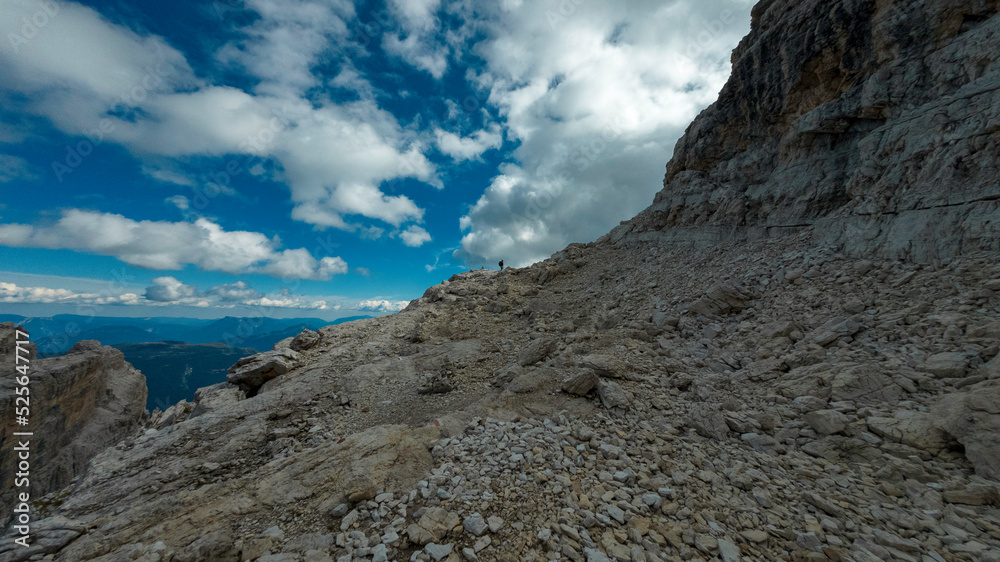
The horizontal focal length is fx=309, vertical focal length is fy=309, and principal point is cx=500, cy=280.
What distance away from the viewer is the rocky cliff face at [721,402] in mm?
5273

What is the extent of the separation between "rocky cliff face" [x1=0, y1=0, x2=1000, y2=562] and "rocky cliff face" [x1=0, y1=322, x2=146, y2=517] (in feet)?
77.8

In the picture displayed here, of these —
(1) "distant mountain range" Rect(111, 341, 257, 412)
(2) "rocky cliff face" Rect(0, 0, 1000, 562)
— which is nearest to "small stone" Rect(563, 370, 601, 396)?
(2) "rocky cliff face" Rect(0, 0, 1000, 562)

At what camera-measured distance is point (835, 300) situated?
35.2 ft

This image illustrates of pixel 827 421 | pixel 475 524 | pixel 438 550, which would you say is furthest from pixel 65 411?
pixel 827 421

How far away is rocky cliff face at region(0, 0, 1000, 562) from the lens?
527 cm

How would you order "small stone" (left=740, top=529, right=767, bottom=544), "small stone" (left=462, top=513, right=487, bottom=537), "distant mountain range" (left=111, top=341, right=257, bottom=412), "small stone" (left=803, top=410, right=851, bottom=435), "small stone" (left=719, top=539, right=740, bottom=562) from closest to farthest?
1. "small stone" (left=719, top=539, right=740, bottom=562)
2. "small stone" (left=740, top=529, right=767, bottom=544)
3. "small stone" (left=462, top=513, right=487, bottom=537)
4. "small stone" (left=803, top=410, right=851, bottom=435)
5. "distant mountain range" (left=111, top=341, right=257, bottom=412)

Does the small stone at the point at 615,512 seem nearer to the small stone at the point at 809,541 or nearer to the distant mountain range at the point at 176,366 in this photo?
the small stone at the point at 809,541

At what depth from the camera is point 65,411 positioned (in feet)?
80.6

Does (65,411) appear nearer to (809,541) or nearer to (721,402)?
(721,402)

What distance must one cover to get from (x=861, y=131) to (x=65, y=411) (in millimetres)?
55713

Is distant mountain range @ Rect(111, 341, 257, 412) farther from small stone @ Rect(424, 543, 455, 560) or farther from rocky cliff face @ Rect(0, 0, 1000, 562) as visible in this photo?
small stone @ Rect(424, 543, 455, 560)

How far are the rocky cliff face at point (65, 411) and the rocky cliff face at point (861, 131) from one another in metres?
47.0

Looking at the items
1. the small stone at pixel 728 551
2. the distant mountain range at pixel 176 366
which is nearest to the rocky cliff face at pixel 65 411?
the small stone at pixel 728 551

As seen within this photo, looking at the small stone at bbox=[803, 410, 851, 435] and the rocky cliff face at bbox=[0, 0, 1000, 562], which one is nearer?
the rocky cliff face at bbox=[0, 0, 1000, 562]
